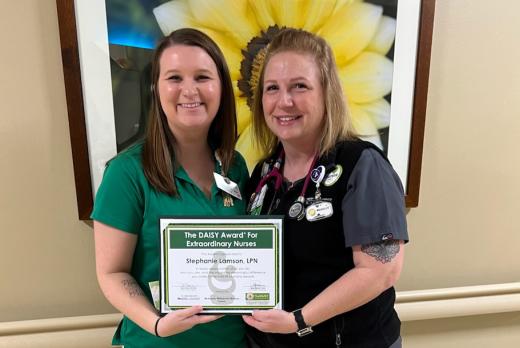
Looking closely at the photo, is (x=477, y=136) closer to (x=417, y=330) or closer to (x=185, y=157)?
(x=417, y=330)

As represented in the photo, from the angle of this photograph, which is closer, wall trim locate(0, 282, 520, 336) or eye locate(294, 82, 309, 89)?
eye locate(294, 82, 309, 89)

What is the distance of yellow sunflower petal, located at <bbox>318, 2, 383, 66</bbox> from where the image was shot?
130cm

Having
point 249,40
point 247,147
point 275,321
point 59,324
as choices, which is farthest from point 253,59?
point 59,324

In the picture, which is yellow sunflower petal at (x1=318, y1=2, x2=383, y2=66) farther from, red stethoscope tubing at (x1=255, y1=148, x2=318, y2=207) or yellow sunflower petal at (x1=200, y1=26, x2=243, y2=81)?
red stethoscope tubing at (x1=255, y1=148, x2=318, y2=207)

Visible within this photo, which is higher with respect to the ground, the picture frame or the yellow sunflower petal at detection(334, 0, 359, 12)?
the yellow sunflower petal at detection(334, 0, 359, 12)

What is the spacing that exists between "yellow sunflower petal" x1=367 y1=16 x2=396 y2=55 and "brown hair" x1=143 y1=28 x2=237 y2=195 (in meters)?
0.54

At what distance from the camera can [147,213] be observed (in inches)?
39.4

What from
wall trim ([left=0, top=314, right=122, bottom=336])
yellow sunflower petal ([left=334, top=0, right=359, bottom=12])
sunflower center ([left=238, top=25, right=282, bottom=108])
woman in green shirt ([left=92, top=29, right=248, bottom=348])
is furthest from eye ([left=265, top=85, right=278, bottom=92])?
wall trim ([left=0, top=314, right=122, bottom=336])

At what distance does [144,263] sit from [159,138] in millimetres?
327

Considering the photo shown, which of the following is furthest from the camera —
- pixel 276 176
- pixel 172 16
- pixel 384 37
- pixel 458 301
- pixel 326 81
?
pixel 458 301

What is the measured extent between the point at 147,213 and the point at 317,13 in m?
0.82

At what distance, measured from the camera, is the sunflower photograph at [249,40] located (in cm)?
122

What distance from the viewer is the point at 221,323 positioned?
1069 mm

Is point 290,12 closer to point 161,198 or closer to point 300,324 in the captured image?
point 161,198
